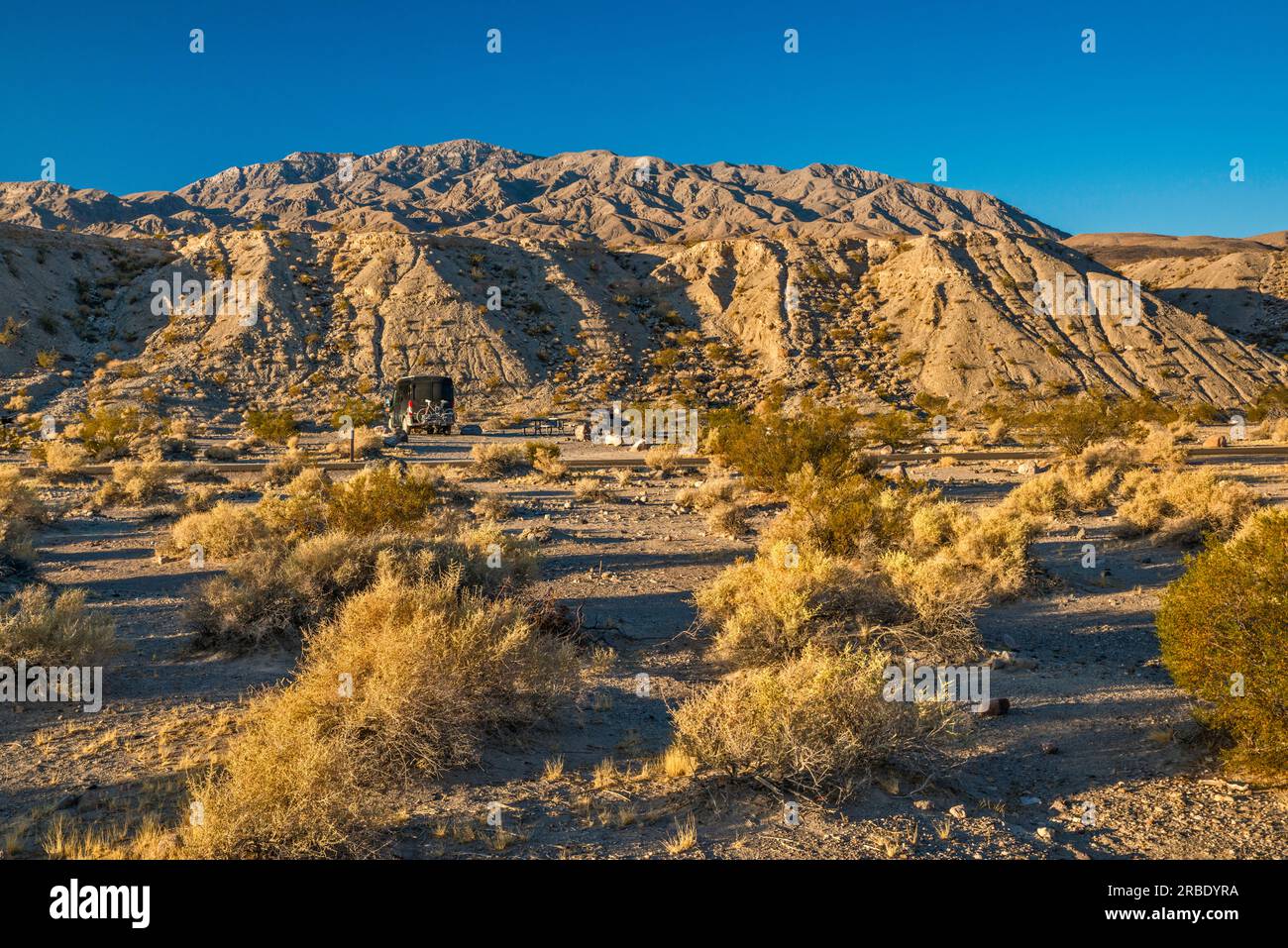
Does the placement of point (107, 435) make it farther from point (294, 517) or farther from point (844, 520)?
point (844, 520)

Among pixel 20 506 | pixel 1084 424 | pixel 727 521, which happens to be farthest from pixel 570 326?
pixel 20 506

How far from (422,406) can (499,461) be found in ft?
49.3

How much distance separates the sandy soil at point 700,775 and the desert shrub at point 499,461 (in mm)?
13247

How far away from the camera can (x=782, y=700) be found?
5191 millimetres

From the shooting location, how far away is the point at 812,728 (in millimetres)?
4988

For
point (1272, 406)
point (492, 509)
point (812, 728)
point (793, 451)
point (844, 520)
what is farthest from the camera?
point (1272, 406)

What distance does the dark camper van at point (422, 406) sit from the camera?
121ft

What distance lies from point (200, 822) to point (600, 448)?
27.6 m

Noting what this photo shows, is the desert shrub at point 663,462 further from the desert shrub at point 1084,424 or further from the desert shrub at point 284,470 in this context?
the desert shrub at point 1084,424

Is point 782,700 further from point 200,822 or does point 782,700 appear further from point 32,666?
point 32,666

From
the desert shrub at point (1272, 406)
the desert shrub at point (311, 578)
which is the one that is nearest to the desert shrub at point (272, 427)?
the desert shrub at point (311, 578)

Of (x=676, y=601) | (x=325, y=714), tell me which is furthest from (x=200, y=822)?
(x=676, y=601)
